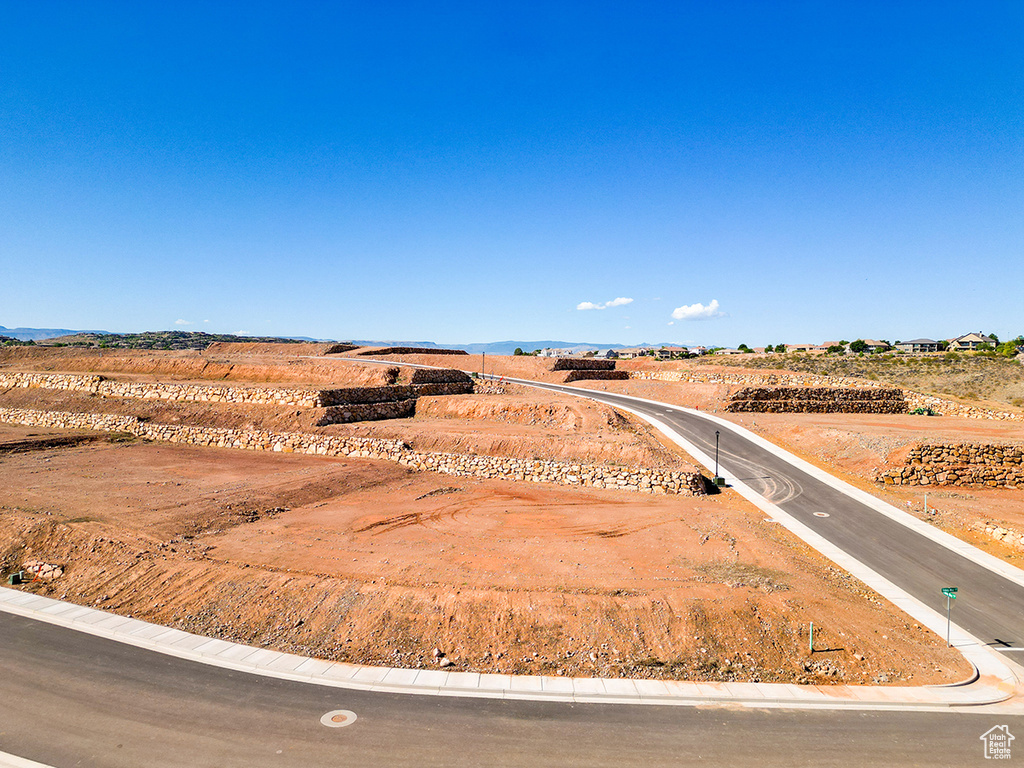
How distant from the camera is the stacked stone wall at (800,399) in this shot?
42938 millimetres

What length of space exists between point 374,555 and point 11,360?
70604 mm

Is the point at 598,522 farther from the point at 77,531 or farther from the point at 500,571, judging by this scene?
the point at 77,531

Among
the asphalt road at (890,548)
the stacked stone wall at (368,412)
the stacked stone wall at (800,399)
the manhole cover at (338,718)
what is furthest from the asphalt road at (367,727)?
the stacked stone wall at (800,399)

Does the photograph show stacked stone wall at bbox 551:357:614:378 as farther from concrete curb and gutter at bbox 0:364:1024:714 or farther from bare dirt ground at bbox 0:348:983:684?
concrete curb and gutter at bbox 0:364:1024:714

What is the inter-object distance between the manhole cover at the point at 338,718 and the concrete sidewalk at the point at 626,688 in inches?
34.5

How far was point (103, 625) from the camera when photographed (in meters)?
14.1

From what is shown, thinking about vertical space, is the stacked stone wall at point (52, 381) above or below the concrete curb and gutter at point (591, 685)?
above

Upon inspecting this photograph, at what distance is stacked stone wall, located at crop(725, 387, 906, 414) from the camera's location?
42.9 metres

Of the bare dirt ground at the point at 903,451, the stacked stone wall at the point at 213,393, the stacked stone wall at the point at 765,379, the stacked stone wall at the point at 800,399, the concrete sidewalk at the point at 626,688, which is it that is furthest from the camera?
the stacked stone wall at the point at 765,379

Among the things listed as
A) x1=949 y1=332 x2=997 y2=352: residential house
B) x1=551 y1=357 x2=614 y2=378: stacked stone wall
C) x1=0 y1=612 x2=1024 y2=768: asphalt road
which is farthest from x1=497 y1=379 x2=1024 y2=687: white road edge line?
x1=949 y1=332 x2=997 y2=352: residential house

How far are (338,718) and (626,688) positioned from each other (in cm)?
624

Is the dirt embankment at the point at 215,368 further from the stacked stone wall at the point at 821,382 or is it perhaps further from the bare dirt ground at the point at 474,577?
the stacked stone wall at the point at 821,382

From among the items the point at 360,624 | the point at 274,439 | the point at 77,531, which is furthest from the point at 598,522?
the point at 274,439

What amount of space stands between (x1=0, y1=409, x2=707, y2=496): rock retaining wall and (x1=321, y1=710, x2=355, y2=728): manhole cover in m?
18.5
